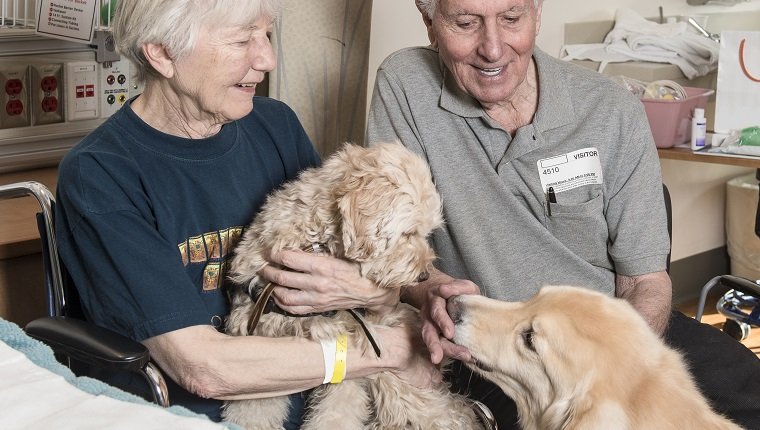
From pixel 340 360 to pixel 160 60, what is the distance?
2.23 feet

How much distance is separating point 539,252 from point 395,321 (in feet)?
1.31

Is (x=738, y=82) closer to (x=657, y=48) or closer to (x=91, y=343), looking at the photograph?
(x=657, y=48)

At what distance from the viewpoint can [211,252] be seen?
1860 millimetres

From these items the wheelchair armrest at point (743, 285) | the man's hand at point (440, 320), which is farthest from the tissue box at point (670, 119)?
the man's hand at point (440, 320)

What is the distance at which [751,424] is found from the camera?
1956 millimetres

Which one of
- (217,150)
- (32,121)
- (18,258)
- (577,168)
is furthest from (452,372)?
(32,121)

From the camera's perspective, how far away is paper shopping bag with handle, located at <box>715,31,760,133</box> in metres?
3.25

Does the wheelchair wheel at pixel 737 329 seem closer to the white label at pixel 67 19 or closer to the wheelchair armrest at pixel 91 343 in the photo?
the white label at pixel 67 19

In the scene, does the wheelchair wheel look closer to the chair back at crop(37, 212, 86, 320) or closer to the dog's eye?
the dog's eye

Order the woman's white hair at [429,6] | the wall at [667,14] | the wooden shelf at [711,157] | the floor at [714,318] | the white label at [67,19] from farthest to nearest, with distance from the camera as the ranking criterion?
1. the floor at [714,318]
2. the wall at [667,14]
3. the wooden shelf at [711,157]
4. the white label at [67,19]
5. the woman's white hair at [429,6]

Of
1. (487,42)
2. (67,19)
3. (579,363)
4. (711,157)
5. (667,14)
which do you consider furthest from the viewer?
→ (667,14)

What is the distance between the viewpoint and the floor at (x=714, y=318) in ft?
13.4

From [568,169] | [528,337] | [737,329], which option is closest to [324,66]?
[568,169]

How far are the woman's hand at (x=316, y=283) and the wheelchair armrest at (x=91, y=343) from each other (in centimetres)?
32
